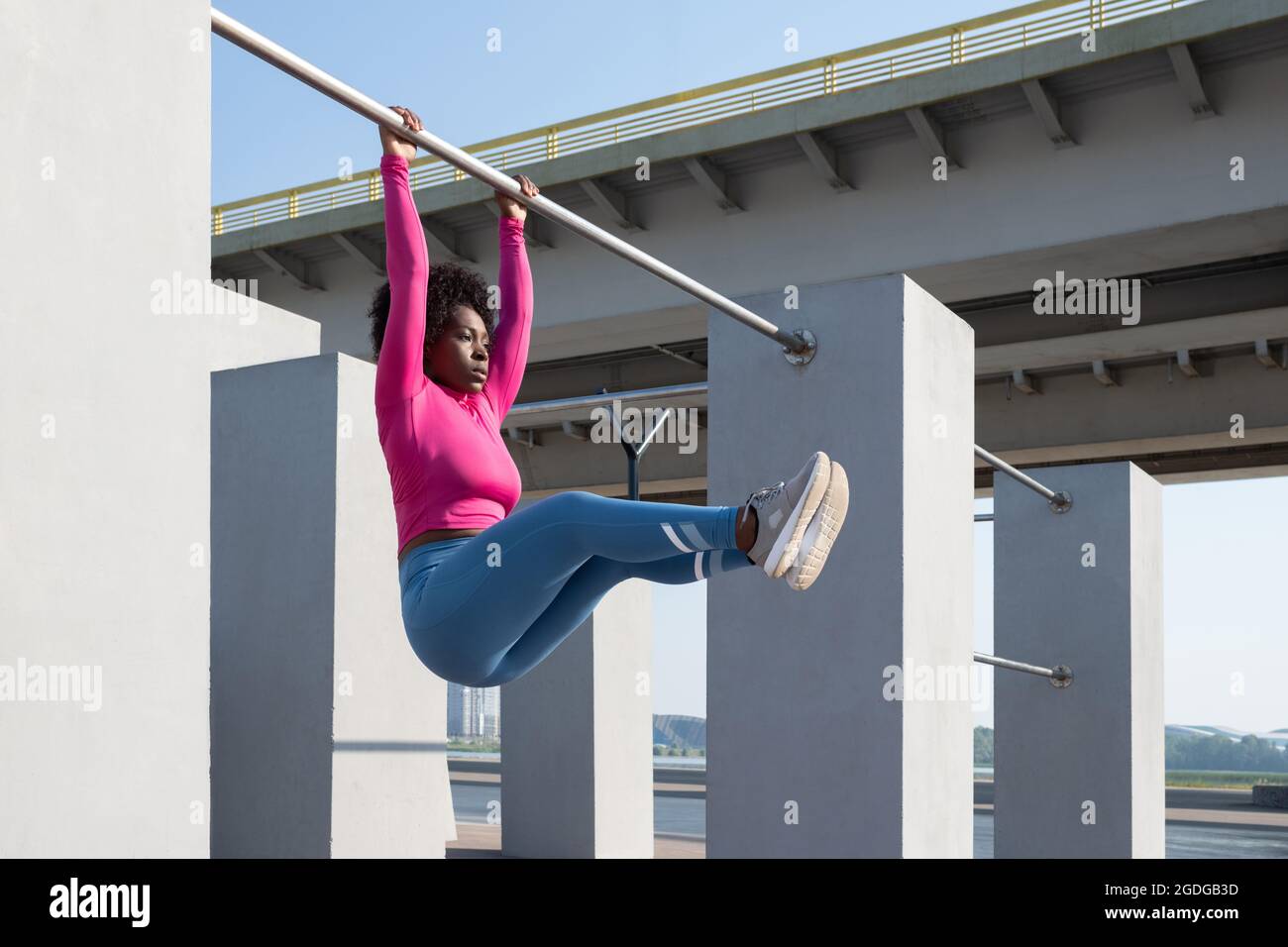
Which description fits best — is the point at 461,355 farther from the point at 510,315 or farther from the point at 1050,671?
the point at 1050,671

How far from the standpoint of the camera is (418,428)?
333 cm

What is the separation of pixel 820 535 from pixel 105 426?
140 cm

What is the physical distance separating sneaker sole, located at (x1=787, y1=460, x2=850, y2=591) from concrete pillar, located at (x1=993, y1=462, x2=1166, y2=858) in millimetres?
5814

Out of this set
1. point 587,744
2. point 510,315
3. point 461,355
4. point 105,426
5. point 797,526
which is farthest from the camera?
point 587,744

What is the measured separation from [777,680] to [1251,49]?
6.68 meters

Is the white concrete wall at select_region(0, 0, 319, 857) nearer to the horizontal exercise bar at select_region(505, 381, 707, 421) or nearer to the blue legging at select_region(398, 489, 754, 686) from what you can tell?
the blue legging at select_region(398, 489, 754, 686)

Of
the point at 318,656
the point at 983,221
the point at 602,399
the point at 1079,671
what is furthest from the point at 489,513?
the point at 983,221

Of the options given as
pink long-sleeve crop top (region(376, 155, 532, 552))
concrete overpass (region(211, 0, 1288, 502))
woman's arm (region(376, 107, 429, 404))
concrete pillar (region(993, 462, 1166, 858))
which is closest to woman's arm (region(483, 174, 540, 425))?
pink long-sleeve crop top (region(376, 155, 532, 552))

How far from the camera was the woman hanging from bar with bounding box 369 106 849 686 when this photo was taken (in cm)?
285

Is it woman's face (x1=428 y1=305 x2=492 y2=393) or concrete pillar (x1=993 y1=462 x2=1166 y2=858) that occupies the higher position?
woman's face (x1=428 y1=305 x2=492 y2=393)

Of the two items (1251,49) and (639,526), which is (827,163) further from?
(639,526)

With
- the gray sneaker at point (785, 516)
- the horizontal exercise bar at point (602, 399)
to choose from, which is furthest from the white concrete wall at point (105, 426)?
the horizontal exercise bar at point (602, 399)

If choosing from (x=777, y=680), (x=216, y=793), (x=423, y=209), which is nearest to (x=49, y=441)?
(x=777, y=680)

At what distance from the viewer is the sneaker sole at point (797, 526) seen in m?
2.77
